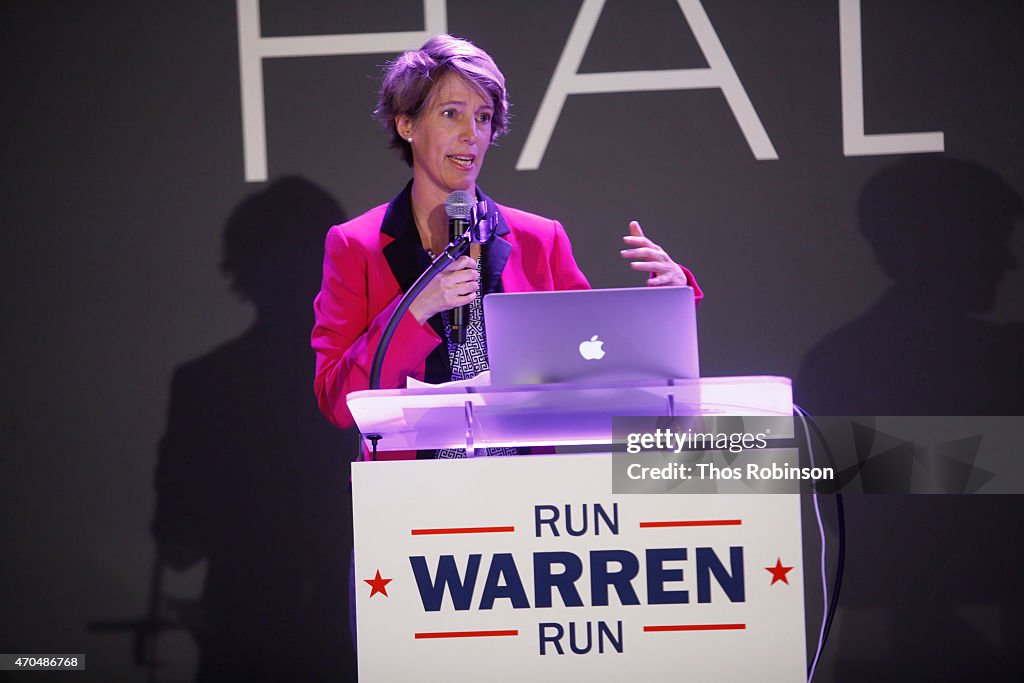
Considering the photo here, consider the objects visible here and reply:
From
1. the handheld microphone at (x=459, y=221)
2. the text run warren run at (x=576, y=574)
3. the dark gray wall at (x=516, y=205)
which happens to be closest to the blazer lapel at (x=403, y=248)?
the handheld microphone at (x=459, y=221)

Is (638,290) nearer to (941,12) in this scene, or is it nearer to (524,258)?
(524,258)

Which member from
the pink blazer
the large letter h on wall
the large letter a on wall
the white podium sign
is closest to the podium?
the white podium sign

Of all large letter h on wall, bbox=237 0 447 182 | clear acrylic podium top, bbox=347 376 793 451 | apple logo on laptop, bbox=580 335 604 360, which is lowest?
clear acrylic podium top, bbox=347 376 793 451

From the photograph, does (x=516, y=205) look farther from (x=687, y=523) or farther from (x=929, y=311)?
(x=687, y=523)

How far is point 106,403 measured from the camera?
3279 millimetres

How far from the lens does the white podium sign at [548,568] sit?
5.21 feet

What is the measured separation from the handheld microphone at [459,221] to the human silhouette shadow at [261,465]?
1353mm

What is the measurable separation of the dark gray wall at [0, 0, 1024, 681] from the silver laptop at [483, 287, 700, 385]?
64.1 inches

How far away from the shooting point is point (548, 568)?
5.23 feet

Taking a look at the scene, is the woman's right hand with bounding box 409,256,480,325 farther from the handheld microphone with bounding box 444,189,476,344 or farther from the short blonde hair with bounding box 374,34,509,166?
the short blonde hair with bounding box 374,34,509,166

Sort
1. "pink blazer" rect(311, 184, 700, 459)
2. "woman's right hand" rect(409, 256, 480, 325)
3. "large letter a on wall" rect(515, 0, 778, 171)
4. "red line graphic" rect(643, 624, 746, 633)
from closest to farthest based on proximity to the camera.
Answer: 1. "red line graphic" rect(643, 624, 746, 633)
2. "woman's right hand" rect(409, 256, 480, 325)
3. "pink blazer" rect(311, 184, 700, 459)
4. "large letter a on wall" rect(515, 0, 778, 171)

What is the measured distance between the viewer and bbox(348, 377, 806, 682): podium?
159 centimetres

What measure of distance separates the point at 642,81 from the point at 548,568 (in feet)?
6.91

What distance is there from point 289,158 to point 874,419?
2.15 metres
